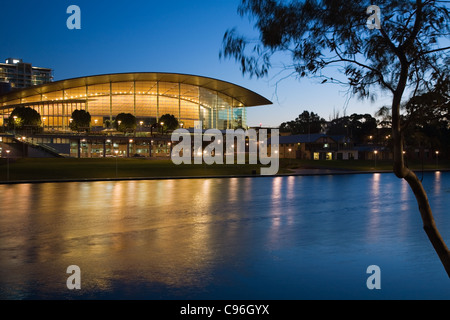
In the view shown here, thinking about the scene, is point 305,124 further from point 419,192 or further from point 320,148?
point 419,192

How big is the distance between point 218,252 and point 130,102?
303 ft

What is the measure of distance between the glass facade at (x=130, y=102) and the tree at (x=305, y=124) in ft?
223

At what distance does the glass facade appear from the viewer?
9362 centimetres

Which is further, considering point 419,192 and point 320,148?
point 320,148

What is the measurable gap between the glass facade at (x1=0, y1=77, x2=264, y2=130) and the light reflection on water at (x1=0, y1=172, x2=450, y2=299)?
265 ft

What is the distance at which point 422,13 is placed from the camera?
6145mm

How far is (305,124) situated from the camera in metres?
174

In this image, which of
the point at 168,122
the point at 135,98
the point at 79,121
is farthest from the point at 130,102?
the point at 79,121

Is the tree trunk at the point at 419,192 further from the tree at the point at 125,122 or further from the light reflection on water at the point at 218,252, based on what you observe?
the tree at the point at 125,122

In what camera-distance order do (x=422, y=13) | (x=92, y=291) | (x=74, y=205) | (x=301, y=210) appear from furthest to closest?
(x=74, y=205), (x=301, y=210), (x=92, y=291), (x=422, y=13)

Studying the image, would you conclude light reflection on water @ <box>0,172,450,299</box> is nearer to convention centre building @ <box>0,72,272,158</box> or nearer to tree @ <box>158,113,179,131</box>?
convention centre building @ <box>0,72,272,158</box>

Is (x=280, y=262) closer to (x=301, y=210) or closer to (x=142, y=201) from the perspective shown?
(x=301, y=210)
